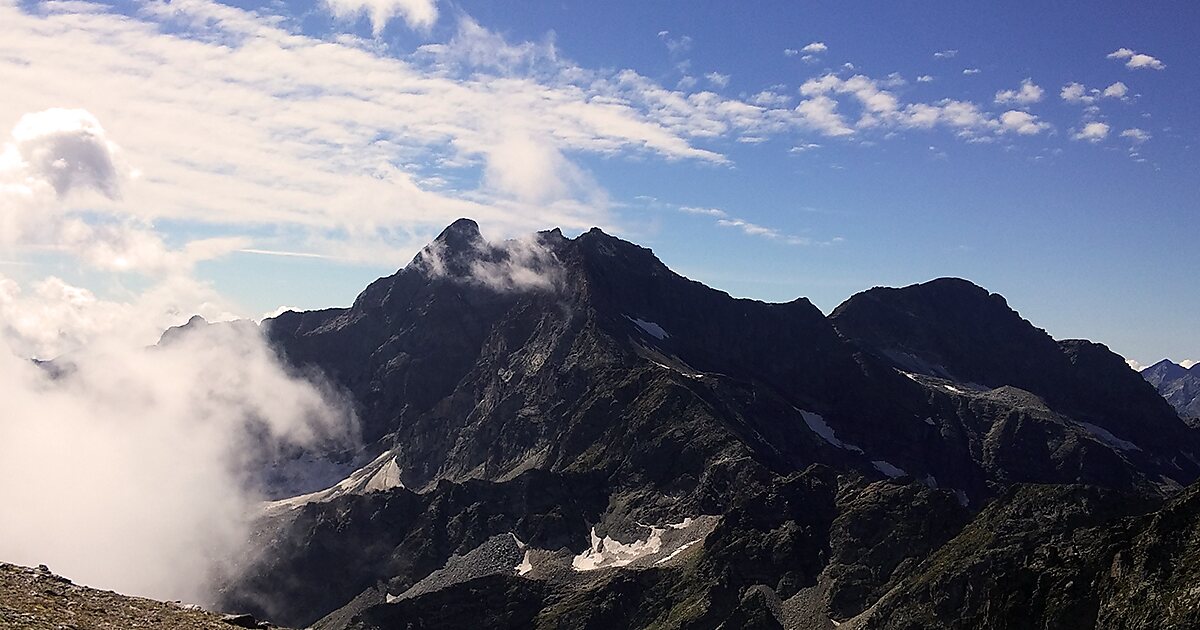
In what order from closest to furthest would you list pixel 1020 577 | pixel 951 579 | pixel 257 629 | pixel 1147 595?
1. pixel 257 629
2. pixel 1147 595
3. pixel 1020 577
4. pixel 951 579

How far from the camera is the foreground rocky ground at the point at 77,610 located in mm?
51344

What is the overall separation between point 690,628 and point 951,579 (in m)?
54.9

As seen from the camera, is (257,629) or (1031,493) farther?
(1031,493)

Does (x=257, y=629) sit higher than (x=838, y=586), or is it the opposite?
(x=257, y=629)

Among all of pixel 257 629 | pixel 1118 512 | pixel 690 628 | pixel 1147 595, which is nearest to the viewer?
pixel 257 629

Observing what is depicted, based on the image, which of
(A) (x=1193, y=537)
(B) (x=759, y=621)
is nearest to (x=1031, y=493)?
(B) (x=759, y=621)

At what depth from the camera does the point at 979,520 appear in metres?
193

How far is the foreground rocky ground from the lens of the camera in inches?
2021

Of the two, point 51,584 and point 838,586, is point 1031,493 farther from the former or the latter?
point 51,584

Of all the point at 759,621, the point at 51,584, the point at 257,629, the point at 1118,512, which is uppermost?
the point at 51,584

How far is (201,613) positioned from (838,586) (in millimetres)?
154639

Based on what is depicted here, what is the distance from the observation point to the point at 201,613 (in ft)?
216

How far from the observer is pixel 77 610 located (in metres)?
56.8

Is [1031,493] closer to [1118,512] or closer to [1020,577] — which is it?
[1118,512]
